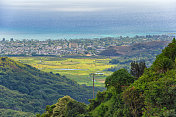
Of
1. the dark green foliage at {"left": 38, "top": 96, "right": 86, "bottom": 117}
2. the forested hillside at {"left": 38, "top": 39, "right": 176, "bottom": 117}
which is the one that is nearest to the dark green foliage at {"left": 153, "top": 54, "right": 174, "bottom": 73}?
the forested hillside at {"left": 38, "top": 39, "right": 176, "bottom": 117}

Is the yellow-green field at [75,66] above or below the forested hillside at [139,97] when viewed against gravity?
below

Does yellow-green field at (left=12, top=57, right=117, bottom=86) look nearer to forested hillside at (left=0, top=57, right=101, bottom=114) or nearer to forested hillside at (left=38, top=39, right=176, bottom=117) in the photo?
forested hillside at (left=0, top=57, right=101, bottom=114)

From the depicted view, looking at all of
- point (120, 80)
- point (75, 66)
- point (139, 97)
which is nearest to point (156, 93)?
point (139, 97)

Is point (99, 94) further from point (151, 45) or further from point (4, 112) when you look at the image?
point (151, 45)

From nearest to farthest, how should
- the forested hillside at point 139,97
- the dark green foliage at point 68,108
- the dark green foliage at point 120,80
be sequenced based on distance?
the forested hillside at point 139,97 < the dark green foliage at point 68,108 < the dark green foliage at point 120,80

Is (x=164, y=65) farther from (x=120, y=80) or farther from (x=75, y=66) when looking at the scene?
(x=75, y=66)

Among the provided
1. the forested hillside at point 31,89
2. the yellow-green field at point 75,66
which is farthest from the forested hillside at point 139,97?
the yellow-green field at point 75,66

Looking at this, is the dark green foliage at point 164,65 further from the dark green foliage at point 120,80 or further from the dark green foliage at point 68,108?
the dark green foliage at point 68,108
